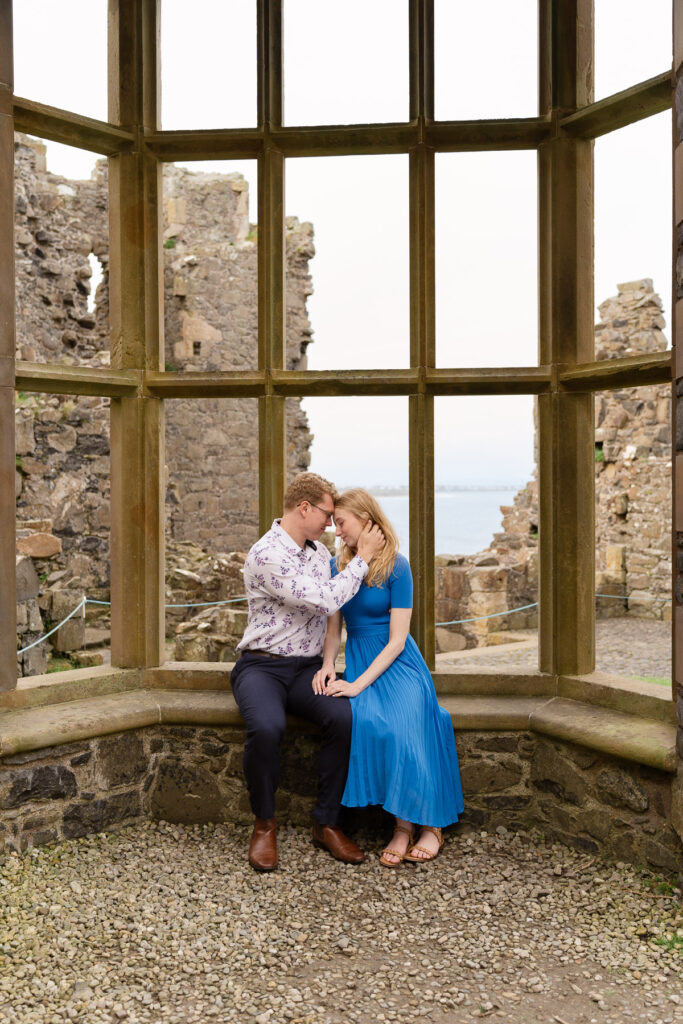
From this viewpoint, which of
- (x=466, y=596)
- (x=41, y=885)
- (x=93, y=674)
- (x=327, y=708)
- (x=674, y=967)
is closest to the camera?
(x=674, y=967)

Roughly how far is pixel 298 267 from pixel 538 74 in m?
9.31

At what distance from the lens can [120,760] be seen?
3451 millimetres

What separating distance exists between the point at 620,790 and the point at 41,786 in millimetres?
2083

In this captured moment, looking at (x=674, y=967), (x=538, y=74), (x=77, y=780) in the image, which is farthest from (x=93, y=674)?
(x=538, y=74)

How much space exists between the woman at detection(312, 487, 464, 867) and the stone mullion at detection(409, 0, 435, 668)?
0.77 feet

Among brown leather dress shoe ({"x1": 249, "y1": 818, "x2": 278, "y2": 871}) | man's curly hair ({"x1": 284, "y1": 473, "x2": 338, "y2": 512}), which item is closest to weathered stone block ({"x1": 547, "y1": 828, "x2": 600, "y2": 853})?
brown leather dress shoe ({"x1": 249, "y1": 818, "x2": 278, "y2": 871})

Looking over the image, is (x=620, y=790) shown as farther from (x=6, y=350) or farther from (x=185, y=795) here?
(x=6, y=350)

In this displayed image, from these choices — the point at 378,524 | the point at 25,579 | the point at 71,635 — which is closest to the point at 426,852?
the point at 378,524

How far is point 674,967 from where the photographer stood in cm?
251

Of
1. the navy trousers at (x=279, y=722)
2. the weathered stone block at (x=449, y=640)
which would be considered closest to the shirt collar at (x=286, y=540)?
the navy trousers at (x=279, y=722)

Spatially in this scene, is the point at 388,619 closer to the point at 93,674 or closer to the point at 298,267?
the point at 93,674

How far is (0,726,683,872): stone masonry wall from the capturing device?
3.14 meters

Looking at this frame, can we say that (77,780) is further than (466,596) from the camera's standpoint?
→ No

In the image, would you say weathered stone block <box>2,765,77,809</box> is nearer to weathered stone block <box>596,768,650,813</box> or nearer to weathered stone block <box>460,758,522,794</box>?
weathered stone block <box>460,758,522,794</box>
